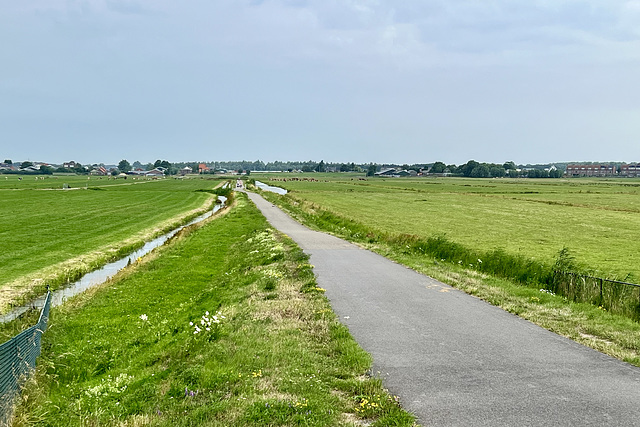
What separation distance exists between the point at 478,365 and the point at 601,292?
792cm

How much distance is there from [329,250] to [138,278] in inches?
373

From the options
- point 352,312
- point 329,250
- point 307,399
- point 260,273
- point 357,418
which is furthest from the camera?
point 329,250

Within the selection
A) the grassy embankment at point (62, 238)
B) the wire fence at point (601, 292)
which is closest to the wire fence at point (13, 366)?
the grassy embankment at point (62, 238)

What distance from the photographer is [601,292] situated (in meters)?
13.8

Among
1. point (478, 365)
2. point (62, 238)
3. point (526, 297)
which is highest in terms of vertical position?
point (478, 365)

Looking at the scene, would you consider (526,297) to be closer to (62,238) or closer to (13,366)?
(13,366)

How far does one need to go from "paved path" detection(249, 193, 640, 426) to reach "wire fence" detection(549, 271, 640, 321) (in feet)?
12.3

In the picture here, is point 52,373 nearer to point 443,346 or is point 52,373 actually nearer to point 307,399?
point 307,399

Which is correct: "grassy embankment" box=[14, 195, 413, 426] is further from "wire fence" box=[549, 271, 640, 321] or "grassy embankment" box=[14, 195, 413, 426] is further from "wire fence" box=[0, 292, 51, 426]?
"wire fence" box=[549, 271, 640, 321]

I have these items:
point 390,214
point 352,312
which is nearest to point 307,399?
point 352,312

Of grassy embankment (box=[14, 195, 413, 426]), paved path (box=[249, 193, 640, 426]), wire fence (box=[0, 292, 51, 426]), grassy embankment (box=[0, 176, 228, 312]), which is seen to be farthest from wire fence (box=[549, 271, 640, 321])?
grassy embankment (box=[0, 176, 228, 312])

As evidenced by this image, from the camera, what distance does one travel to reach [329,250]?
77.4ft

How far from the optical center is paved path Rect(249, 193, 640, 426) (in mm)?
6512

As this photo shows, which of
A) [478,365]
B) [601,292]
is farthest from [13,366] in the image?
[601,292]
